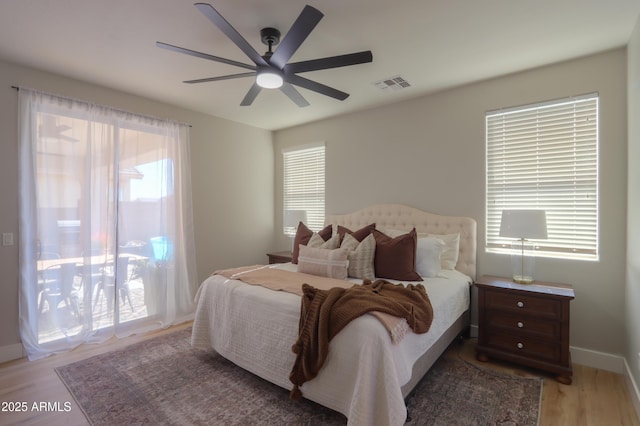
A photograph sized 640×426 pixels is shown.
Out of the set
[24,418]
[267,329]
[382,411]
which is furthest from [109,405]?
[382,411]

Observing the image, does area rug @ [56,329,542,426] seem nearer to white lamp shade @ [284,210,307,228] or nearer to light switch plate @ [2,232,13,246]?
light switch plate @ [2,232,13,246]

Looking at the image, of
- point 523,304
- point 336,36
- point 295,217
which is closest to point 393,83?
point 336,36

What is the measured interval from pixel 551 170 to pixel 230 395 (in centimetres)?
337

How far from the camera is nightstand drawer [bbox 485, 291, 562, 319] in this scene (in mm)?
2439

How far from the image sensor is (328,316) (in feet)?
6.18

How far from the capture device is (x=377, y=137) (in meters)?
3.97

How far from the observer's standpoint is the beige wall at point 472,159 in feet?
8.46

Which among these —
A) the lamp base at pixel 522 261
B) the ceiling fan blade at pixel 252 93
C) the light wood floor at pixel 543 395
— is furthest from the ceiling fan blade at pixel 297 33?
the light wood floor at pixel 543 395

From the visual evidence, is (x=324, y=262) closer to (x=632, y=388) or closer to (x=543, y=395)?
(x=543, y=395)

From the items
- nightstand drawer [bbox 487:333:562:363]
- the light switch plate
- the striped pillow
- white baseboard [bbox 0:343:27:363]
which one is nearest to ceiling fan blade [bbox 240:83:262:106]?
the striped pillow

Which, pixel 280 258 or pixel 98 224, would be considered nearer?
pixel 98 224

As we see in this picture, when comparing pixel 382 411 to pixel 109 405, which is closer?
pixel 382 411

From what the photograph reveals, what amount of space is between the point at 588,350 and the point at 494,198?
154 centimetres

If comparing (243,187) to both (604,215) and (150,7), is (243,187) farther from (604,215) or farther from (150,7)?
(604,215)
